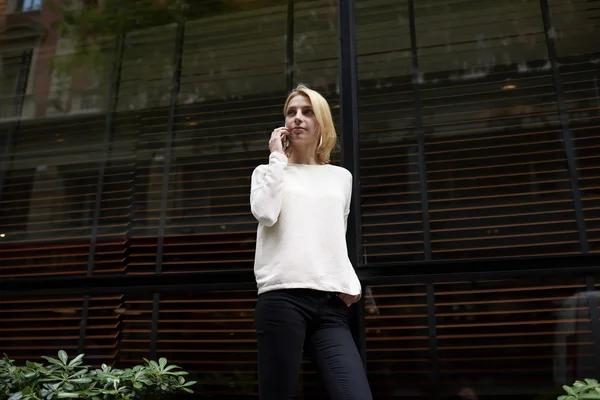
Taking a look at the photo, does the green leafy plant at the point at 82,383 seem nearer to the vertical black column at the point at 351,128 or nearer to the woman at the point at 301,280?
the woman at the point at 301,280

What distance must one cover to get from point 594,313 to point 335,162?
1550 mm

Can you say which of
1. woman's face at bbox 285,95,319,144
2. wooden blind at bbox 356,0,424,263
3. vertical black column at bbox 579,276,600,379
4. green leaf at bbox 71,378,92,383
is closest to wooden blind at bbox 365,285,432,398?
wooden blind at bbox 356,0,424,263

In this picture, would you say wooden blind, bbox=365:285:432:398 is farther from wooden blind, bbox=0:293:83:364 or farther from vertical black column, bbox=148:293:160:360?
wooden blind, bbox=0:293:83:364

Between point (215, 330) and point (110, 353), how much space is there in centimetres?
66

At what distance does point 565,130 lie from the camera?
285 centimetres

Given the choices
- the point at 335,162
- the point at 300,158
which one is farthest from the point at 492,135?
the point at 300,158

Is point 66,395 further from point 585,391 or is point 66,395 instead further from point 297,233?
point 585,391

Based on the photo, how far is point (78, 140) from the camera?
11.6ft

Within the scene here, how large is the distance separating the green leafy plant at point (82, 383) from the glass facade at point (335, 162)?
0.53 m

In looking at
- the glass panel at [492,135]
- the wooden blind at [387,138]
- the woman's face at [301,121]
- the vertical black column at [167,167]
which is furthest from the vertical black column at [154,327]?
the glass panel at [492,135]

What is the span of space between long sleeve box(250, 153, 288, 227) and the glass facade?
884 millimetres

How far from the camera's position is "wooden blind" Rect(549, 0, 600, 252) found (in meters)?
2.74

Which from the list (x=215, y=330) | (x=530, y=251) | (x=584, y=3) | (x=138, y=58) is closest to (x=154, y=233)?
(x=215, y=330)

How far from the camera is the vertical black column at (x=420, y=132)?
2883mm
